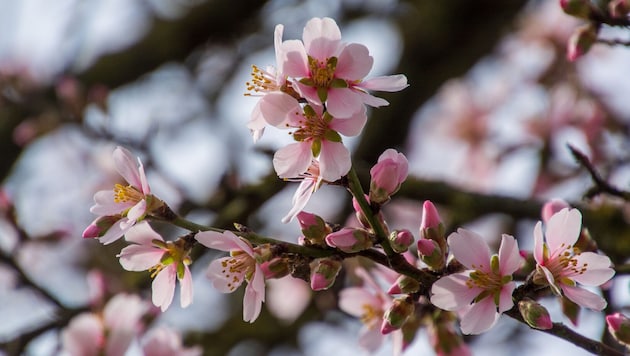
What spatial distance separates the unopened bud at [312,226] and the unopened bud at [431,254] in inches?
6.5

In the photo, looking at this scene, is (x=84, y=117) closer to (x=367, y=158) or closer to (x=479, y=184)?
(x=367, y=158)

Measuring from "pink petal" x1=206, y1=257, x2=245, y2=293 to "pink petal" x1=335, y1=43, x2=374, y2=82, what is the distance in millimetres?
387

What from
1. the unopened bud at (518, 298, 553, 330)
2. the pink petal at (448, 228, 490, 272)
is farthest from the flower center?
the unopened bud at (518, 298, 553, 330)

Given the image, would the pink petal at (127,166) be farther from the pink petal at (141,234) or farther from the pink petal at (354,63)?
the pink petal at (354,63)

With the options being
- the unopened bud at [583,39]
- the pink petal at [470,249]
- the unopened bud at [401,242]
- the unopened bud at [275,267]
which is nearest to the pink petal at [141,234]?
the unopened bud at [275,267]

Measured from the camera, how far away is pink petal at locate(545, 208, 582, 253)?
1.23 m

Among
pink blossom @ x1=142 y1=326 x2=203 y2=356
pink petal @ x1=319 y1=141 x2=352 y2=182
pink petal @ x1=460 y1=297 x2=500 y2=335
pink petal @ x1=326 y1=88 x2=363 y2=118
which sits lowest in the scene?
pink blossom @ x1=142 y1=326 x2=203 y2=356

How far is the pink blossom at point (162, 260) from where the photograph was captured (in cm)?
129

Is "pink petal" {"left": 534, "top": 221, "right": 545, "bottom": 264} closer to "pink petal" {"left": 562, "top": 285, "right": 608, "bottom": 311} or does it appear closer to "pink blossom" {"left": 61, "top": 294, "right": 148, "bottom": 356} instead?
"pink petal" {"left": 562, "top": 285, "right": 608, "bottom": 311}

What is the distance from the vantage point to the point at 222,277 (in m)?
1.29

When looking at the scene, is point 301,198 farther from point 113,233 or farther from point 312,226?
point 113,233

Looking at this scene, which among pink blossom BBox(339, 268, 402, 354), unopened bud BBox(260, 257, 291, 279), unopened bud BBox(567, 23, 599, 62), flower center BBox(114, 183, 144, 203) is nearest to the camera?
unopened bud BBox(260, 257, 291, 279)

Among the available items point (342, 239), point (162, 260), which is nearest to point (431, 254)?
point (342, 239)

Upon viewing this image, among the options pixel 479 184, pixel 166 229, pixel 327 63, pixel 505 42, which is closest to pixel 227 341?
pixel 166 229
